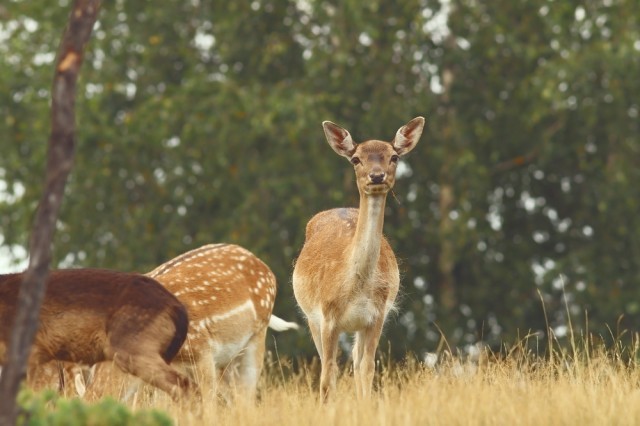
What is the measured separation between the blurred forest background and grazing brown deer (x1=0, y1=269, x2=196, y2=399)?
10.5 metres

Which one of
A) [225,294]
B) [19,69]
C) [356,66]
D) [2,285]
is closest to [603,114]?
[356,66]

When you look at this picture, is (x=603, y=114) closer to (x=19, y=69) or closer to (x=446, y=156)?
(x=446, y=156)

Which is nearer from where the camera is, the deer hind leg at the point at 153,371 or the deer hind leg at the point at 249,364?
the deer hind leg at the point at 153,371

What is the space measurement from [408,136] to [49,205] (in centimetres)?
446

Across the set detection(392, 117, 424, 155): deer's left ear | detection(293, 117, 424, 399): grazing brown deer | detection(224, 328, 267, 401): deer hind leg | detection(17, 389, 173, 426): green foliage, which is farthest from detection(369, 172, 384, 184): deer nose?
→ detection(17, 389, 173, 426): green foliage

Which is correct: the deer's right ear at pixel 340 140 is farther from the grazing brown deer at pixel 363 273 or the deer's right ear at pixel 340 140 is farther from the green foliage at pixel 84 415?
the green foliage at pixel 84 415

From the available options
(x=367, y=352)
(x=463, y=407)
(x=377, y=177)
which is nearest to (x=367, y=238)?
(x=377, y=177)

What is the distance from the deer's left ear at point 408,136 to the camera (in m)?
10.4

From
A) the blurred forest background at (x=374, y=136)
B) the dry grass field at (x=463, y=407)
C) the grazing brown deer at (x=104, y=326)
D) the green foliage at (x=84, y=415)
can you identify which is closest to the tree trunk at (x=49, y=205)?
the green foliage at (x=84, y=415)

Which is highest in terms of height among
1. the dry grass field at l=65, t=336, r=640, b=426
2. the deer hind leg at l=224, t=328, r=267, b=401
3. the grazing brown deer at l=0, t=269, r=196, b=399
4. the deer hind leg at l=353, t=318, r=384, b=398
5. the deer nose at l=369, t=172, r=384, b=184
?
the deer nose at l=369, t=172, r=384, b=184

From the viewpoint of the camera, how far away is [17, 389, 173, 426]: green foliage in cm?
637

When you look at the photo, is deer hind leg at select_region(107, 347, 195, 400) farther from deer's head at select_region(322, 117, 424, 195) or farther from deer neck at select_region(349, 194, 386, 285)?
deer's head at select_region(322, 117, 424, 195)

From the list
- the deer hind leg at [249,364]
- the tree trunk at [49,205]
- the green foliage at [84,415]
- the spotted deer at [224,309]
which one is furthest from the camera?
the deer hind leg at [249,364]

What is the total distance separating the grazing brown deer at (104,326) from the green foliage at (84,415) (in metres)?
1.91
